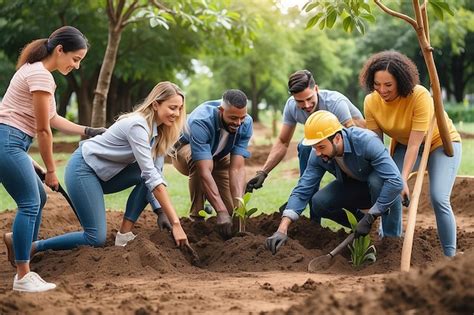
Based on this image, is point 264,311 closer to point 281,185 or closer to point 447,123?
point 447,123

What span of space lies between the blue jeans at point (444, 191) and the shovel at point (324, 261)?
0.72 metres

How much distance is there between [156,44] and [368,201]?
14.7 meters

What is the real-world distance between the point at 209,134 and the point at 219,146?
26cm

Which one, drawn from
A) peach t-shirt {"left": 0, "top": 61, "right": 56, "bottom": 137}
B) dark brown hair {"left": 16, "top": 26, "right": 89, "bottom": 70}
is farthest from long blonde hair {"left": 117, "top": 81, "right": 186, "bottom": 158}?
peach t-shirt {"left": 0, "top": 61, "right": 56, "bottom": 137}

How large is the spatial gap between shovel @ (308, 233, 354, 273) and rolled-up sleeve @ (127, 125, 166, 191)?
133 centimetres

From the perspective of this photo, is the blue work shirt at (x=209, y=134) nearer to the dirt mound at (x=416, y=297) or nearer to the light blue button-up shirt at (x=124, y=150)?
the light blue button-up shirt at (x=124, y=150)

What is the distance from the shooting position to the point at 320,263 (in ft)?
19.0

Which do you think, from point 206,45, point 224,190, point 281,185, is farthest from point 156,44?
point 224,190

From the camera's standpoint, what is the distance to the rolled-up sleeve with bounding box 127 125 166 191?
5.61 metres

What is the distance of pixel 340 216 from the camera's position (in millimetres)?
6727

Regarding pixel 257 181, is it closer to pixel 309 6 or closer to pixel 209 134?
pixel 209 134

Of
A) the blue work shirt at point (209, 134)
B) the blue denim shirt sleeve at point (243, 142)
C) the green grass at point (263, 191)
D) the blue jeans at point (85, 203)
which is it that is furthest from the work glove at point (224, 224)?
the green grass at point (263, 191)

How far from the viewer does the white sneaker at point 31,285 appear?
190 inches

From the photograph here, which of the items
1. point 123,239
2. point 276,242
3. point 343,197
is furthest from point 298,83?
point 123,239
